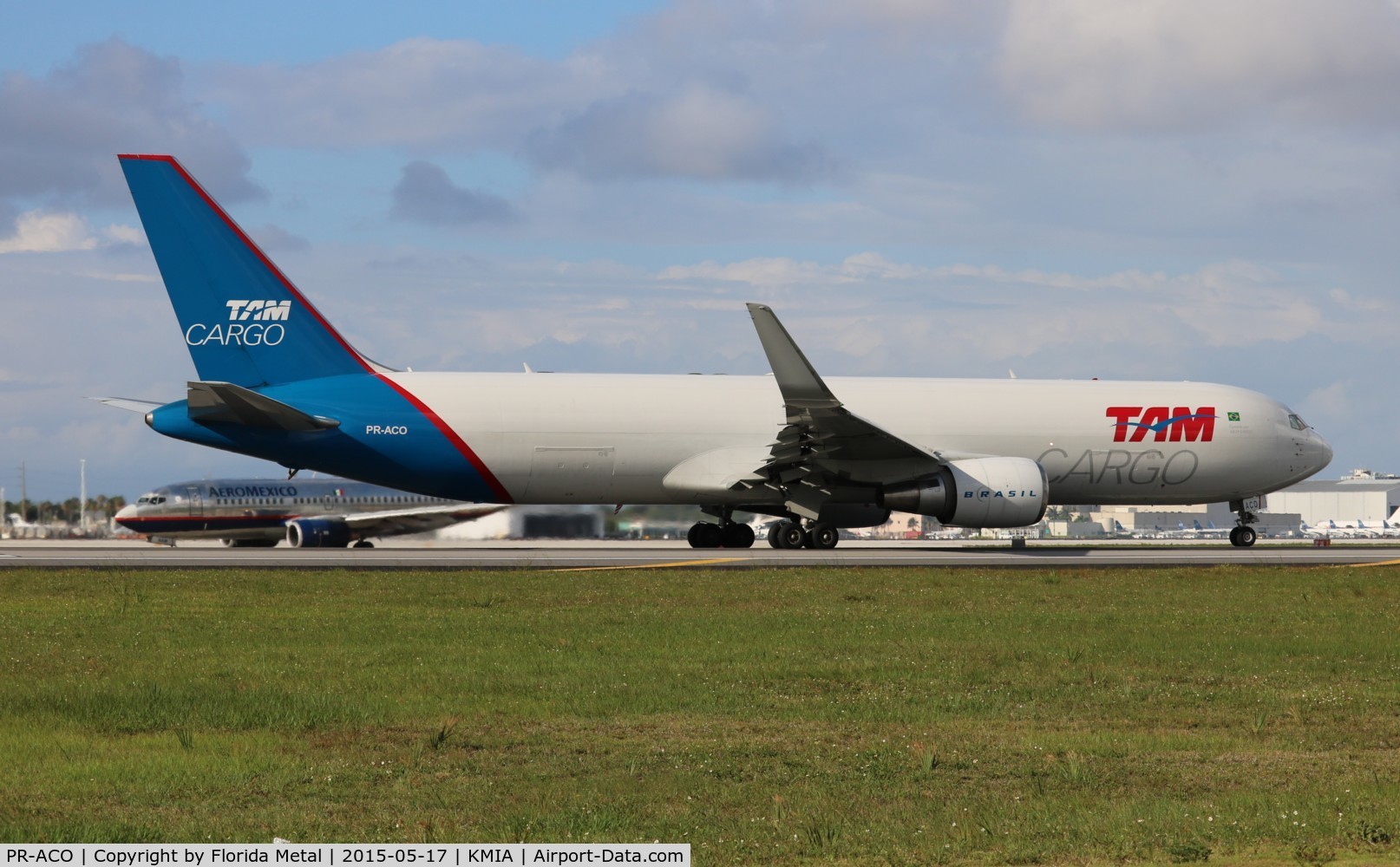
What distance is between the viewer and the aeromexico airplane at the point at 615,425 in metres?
29.9

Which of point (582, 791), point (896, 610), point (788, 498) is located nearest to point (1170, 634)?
point (896, 610)

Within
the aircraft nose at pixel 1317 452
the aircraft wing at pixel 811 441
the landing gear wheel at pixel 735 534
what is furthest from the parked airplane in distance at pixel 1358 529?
the aircraft wing at pixel 811 441

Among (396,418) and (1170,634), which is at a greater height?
(396,418)

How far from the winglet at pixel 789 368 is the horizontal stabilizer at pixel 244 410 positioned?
381 inches

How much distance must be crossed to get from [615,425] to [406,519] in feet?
67.1

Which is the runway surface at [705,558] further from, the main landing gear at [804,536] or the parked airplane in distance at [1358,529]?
the parked airplane in distance at [1358,529]

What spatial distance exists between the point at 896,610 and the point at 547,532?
27.1 metres

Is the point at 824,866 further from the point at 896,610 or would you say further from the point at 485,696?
the point at 896,610

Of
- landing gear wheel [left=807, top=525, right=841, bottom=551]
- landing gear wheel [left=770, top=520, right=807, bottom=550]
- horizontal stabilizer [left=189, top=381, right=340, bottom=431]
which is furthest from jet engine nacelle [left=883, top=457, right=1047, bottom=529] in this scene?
horizontal stabilizer [left=189, top=381, right=340, bottom=431]

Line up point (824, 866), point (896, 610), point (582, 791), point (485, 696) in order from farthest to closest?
point (896, 610) < point (485, 696) < point (582, 791) < point (824, 866)

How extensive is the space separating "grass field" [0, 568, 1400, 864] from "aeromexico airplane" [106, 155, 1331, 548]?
10.9 meters

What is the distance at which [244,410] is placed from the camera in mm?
29062

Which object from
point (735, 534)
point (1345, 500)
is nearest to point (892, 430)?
point (735, 534)

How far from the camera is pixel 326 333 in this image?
31.4 meters
